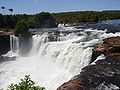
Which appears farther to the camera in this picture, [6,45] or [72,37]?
[6,45]

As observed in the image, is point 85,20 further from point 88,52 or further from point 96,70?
point 96,70

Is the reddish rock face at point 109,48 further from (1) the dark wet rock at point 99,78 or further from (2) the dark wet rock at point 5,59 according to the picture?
(2) the dark wet rock at point 5,59

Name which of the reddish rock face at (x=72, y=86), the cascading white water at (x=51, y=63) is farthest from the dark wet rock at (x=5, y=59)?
the reddish rock face at (x=72, y=86)

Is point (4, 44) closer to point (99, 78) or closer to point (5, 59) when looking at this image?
point (5, 59)

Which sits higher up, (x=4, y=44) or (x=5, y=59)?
(x=4, y=44)

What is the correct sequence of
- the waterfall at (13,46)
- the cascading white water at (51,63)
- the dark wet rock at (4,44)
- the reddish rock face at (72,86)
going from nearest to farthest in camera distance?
the reddish rock face at (72,86) < the cascading white water at (51,63) < the waterfall at (13,46) < the dark wet rock at (4,44)

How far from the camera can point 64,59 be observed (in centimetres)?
3064

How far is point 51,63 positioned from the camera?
3278 centimetres

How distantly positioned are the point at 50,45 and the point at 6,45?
1115 cm

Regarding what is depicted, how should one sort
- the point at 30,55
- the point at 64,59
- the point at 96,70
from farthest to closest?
the point at 30,55
the point at 64,59
the point at 96,70

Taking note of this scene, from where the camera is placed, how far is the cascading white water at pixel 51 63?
26641 millimetres

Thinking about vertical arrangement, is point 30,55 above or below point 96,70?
below

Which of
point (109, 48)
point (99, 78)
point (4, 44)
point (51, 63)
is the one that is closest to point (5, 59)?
point (4, 44)

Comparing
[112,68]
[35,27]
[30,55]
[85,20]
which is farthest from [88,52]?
[85,20]
